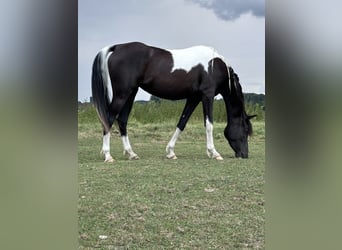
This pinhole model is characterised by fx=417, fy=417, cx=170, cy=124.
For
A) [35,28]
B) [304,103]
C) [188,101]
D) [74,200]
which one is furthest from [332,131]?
[35,28]

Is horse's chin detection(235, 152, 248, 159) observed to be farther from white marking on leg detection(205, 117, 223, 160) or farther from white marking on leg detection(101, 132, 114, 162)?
white marking on leg detection(101, 132, 114, 162)

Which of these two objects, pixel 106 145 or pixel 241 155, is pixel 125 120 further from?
pixel 241 155

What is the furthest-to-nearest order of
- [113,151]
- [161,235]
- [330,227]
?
[113,151], [161,235], [330,227]

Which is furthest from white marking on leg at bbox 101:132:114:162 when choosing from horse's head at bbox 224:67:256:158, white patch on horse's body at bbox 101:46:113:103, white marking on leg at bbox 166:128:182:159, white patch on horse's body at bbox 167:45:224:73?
horse's head at bbox 224:67:256:158

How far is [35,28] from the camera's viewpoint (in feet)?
4.32

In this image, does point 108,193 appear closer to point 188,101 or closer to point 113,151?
point 113,151

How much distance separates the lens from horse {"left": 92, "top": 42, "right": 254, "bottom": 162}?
1.85 metres

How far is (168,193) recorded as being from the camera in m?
1.81

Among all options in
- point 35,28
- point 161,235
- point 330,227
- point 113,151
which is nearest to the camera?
point 35,28

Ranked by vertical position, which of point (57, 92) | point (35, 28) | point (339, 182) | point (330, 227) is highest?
point (35, 28)

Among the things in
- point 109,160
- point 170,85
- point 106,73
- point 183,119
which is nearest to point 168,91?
point 170,85

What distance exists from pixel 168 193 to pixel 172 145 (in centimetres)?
26

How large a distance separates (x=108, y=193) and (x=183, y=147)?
417 mm

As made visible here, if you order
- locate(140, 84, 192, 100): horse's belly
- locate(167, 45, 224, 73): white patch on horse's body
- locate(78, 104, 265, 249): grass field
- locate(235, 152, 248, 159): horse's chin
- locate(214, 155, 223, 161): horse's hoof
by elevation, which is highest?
locate(167, 45, 224, 73): white patch on horse's body
